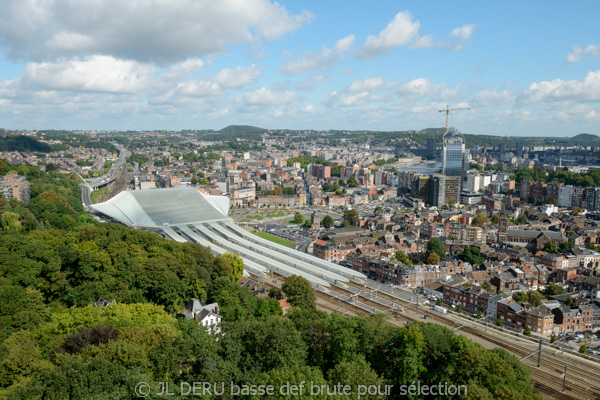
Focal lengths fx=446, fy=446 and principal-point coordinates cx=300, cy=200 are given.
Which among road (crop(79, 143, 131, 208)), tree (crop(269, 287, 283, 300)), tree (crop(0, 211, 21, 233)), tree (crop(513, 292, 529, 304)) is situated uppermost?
tree (crop(0, 211, 21, 233))

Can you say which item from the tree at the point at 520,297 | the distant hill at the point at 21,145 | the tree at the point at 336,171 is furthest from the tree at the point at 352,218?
the distant hill at the point at 21,145

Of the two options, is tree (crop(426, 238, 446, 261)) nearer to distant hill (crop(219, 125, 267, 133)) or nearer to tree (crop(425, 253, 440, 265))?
tree (crop(425, 253, 440, 265))

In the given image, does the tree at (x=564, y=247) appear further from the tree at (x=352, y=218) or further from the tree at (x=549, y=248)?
the tree at (x=352, y=218)

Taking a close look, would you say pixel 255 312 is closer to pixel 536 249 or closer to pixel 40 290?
pixel 40 290

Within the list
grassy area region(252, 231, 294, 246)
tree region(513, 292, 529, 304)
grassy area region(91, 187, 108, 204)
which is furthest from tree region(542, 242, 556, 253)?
grassy area region(91, 187, 108, 204)

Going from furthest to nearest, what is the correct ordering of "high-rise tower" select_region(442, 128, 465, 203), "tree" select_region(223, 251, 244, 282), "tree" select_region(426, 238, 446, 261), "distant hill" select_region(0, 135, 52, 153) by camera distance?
"distant hill" select_region(0, 135, 52, 153), "high-rise tower" select_region(442, 128, 465, 203), "tree" select_region(426, 238, 446, 261), "tree" select_region(223, 251, 244, 282)

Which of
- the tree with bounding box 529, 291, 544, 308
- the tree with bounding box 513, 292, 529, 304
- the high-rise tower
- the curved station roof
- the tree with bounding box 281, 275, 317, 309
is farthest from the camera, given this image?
the high-rise tower

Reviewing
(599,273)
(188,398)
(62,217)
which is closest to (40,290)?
(188,398)
